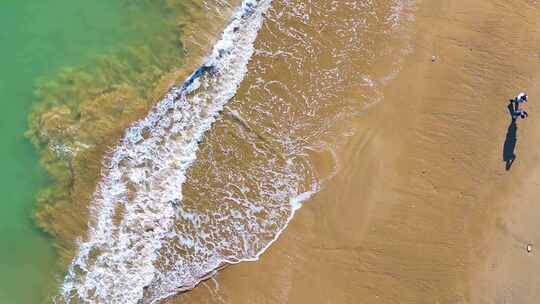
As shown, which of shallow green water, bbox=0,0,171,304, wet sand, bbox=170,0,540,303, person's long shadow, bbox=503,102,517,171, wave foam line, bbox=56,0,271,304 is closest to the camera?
wet sand, bbox=170,0,540,303

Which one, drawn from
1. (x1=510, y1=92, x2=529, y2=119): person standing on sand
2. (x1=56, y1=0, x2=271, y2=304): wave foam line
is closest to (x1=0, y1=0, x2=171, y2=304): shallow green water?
(x1=56, y1=0, x2=271, y2=304): wave foam line

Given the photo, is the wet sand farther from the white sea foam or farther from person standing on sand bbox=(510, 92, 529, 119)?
the white sea foam

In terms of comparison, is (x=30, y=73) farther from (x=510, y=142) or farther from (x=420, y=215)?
(x=510, y=142)

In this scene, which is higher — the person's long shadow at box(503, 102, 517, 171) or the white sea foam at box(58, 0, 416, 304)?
the person's long shadow at box(503, 102, 517, 171)

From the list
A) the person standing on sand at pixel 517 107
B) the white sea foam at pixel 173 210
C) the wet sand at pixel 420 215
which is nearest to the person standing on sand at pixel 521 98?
the person standing on sand at pixel 517 107

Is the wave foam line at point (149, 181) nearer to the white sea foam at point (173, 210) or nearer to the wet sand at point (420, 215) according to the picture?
the white sea foam at point (173, 210)

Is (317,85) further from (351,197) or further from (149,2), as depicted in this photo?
(149,2)

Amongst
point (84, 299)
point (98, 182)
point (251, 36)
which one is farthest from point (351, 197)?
point (84, 299)
